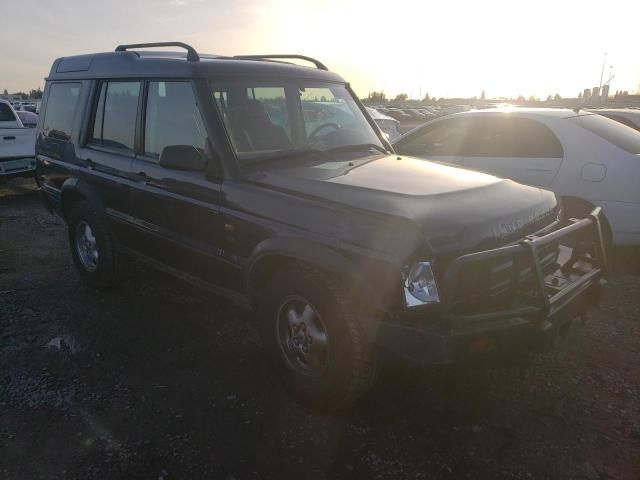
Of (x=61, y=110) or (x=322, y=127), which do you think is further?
(x=61, y=110)

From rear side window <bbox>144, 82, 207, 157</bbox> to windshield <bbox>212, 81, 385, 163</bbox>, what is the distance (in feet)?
0.69

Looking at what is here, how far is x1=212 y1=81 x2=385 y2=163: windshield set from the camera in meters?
3.46

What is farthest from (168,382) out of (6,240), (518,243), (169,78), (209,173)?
(6,240)

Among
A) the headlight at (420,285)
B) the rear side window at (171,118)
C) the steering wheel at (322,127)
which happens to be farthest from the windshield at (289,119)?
the headlight at (420,285)

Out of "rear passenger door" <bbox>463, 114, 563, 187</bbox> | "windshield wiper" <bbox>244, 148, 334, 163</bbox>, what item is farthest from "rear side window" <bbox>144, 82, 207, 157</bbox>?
"rear passenger door" <bbox>463, 114, 563, 187</bbox>

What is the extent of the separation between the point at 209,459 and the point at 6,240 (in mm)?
5540

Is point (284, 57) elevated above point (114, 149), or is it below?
above

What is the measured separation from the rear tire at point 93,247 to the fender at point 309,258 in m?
2.02

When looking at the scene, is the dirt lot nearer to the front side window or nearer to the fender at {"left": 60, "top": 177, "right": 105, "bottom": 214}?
the fender at {"left": 60, "top": 177, "right": 105, "bottom": 214}

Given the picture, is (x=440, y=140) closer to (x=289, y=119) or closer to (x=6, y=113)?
(x=289, y=119)

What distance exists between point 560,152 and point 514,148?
18.9 inches

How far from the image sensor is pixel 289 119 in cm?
379

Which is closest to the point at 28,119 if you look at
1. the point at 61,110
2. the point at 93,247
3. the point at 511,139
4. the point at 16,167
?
the point at 16,167

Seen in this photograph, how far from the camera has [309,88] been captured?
13.4ft
